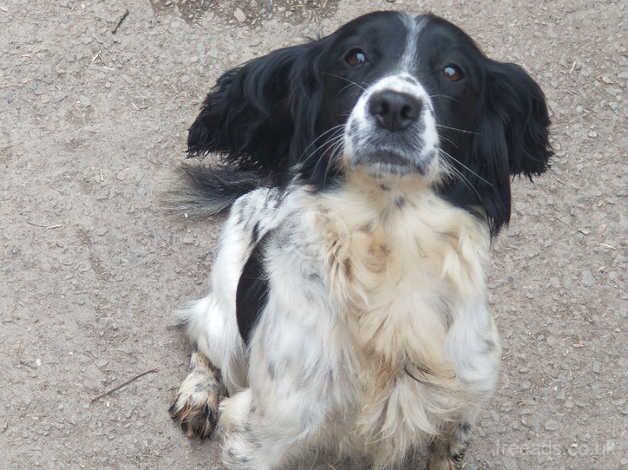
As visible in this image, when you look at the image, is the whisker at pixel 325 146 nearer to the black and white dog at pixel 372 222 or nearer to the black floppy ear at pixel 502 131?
the black and white dog at pixel 372 222

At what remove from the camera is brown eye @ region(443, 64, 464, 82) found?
10.5 ft

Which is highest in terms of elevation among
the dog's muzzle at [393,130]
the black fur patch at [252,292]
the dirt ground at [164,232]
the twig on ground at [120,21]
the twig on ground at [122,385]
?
the dog's muzzle at [393,130]

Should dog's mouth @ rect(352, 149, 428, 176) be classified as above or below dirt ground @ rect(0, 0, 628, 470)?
above

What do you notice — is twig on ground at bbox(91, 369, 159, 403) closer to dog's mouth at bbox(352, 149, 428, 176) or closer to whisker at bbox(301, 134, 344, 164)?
whisker at bbox(301, 134, 344, 164)

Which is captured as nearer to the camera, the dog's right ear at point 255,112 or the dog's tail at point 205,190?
the dog's right ear at point 255,112

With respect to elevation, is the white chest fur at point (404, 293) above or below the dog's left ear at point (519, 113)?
below

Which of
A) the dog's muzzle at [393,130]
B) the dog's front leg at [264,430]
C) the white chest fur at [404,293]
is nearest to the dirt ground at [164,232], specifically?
the dog's front leg at [264,430]

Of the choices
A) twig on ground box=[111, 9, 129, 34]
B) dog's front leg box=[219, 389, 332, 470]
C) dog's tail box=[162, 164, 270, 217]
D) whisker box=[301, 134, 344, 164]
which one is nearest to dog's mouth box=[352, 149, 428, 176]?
whisker box=[301, 134, 344, 164]

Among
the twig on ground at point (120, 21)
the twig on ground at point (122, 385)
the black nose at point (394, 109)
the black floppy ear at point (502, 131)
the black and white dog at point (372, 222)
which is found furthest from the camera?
the twig on ground at point (120, 21)

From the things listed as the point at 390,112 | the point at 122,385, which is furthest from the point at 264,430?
the point at 390,112

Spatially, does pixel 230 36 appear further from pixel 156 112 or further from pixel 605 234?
pixel 605 234

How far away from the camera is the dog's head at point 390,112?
3.06 m

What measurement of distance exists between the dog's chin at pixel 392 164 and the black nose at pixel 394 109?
0.30ft

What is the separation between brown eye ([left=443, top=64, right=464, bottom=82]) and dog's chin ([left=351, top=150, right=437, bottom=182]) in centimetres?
28
